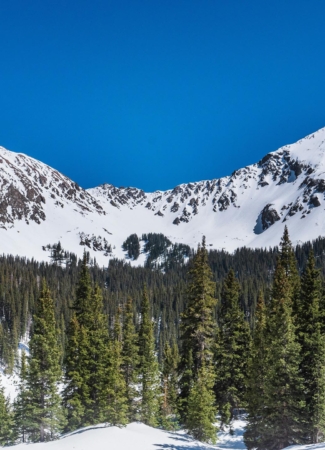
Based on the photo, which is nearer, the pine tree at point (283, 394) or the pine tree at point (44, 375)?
the pine tree at point (283, 394)

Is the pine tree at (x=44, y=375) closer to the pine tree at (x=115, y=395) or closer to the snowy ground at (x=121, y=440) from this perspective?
the pine tree at (x=115, y=395)

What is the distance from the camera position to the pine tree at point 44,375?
103 feet

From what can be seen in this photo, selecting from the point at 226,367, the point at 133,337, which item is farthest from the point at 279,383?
the point at 133,337

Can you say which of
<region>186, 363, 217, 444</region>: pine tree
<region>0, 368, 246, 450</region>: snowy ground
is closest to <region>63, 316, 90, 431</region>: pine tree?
<region>0, 368, 246, 450</region>: snowy ground

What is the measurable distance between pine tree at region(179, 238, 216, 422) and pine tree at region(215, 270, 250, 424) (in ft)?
15.7

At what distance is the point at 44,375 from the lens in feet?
103

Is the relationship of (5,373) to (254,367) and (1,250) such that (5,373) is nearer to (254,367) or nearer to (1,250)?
(254,367)

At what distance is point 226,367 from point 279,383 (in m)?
11.8

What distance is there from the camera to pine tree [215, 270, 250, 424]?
36000 mm

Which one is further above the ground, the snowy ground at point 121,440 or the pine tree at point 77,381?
the pine tree at point 77,381

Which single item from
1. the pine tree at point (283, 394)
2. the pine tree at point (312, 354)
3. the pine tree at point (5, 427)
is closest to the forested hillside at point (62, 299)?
the pine tree at point (5, 427)

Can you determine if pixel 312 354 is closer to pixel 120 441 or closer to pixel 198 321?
pixel 198 321

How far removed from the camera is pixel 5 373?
86.4 metres

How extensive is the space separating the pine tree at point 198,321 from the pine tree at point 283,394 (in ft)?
20.1
